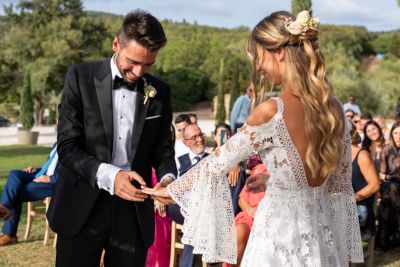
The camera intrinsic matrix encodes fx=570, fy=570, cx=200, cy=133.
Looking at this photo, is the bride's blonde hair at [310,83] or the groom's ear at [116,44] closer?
the bride's blonde hair at [310,83]

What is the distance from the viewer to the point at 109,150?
3160mm

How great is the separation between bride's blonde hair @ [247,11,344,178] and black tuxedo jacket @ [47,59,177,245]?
814 millimetres

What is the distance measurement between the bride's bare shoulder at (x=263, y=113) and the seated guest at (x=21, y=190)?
5114 millimetres

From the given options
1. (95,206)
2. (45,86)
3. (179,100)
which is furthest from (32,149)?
(179,100)

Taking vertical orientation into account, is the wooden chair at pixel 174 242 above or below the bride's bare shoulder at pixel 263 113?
below

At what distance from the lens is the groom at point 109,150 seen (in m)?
3.08

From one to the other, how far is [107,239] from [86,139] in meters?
0.59

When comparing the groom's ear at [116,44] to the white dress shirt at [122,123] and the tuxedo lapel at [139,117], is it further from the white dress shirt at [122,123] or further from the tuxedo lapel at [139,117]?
the tuxedo lapel at [139,117]

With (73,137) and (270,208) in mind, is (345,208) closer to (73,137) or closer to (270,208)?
(270,208)

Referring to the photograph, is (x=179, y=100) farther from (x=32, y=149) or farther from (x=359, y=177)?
(x=359, y=177)

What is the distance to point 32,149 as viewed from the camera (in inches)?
807

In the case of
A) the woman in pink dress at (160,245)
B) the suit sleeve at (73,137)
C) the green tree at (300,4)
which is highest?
the green tree at (300,4)

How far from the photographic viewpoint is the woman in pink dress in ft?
20.9

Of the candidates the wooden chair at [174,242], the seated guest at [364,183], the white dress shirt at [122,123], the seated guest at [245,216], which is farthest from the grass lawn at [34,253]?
the white dress shirt at [122,123]
